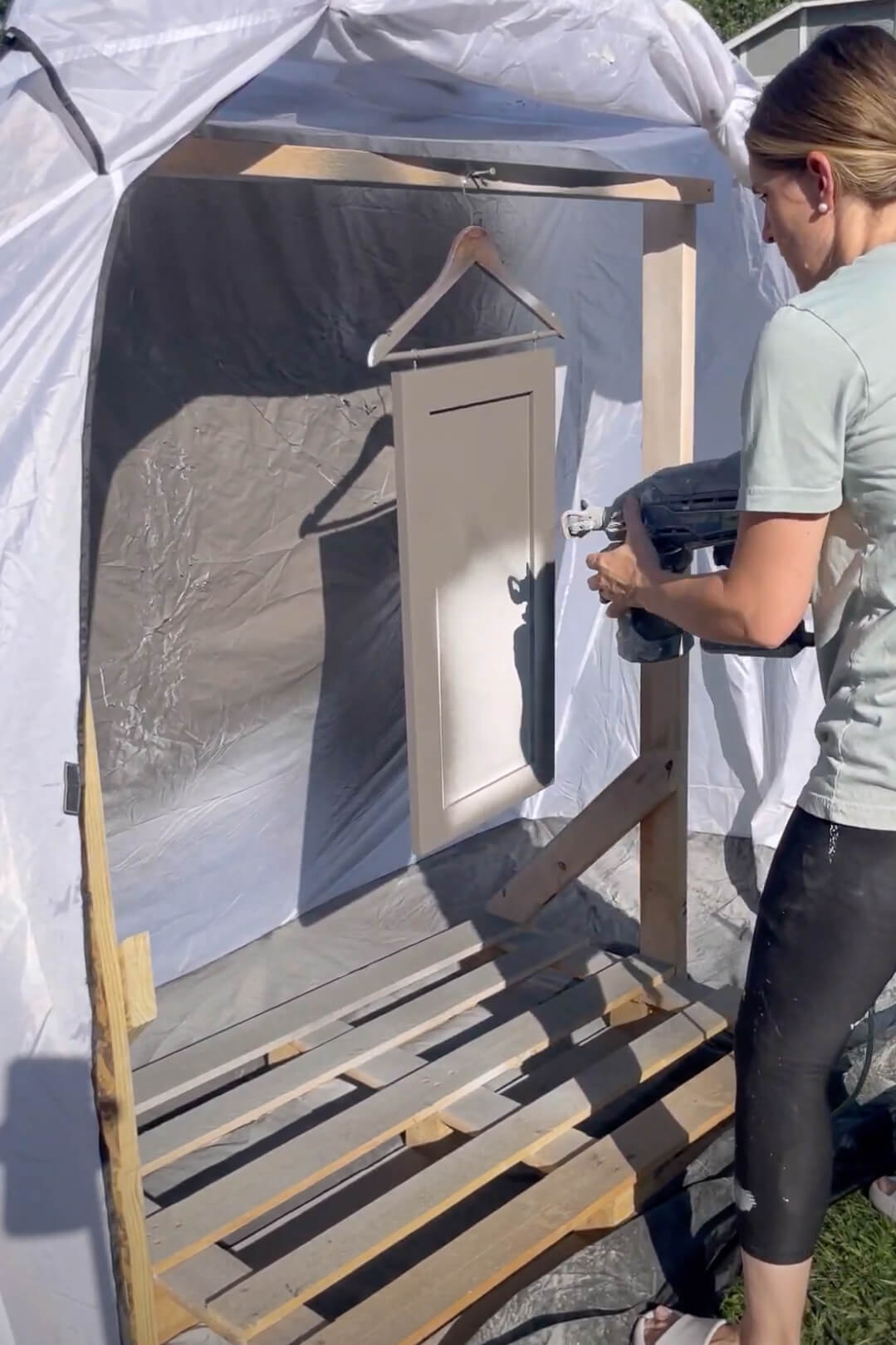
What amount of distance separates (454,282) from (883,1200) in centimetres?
147

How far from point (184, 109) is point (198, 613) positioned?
1199 mm

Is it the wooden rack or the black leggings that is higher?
the black leggings

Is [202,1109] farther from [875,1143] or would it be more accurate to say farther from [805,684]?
[805,684]

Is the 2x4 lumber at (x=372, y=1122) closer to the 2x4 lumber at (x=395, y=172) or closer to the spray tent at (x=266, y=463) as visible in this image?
the spray tent at (x=266, y=463)

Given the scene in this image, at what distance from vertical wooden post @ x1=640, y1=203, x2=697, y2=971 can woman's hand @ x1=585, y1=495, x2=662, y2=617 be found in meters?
0.80

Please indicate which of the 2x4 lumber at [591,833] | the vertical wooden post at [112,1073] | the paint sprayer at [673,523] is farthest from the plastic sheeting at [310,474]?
the vertical wooden post at [112,1073]

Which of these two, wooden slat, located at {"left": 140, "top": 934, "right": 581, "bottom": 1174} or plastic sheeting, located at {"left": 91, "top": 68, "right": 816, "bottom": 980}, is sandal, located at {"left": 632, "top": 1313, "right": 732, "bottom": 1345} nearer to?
wooden slat, located at {"left": 140, "top": 934, "right": 581, "bottom": 1174}

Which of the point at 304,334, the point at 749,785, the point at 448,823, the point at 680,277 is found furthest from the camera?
the point at 749,785

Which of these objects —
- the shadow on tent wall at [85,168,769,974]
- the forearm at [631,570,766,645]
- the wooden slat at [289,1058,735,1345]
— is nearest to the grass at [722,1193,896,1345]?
the wooden slat at [289,1058,735,1345]

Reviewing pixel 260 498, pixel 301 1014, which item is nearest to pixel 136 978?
pixel 301 1014

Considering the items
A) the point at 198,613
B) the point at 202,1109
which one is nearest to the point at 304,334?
the point at 198,613

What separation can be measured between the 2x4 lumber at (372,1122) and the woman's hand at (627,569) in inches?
36.6

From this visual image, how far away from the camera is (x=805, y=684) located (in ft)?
9.56

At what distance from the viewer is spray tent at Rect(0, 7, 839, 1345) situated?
1.24 meters
